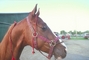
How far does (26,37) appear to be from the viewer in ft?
8.20

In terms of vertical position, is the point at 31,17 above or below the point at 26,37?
above

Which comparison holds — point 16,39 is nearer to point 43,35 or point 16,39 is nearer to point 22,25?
point 22,25

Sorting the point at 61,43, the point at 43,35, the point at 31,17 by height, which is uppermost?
the point at 31,17

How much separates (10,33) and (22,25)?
0.29 meters

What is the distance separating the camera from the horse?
2467mm

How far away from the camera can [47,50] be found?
2.52 m

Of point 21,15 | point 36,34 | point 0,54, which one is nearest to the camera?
point 36,34

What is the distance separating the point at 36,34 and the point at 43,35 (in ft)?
0.46

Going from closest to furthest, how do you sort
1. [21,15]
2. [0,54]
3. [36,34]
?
[36,34], [0,54], [21,15]

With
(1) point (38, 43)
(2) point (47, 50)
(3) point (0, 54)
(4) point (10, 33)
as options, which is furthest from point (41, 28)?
(3) point (0, 54)

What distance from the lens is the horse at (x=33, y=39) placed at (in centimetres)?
247

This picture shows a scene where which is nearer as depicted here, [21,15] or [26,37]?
[26,37]

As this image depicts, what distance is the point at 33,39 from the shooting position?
2.46 meters

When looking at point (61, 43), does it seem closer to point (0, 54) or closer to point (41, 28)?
point (41, 28)
